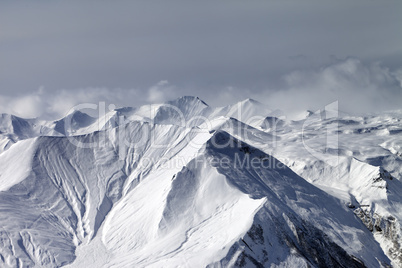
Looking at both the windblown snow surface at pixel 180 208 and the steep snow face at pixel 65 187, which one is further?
the steep snow face at pixel 65 187

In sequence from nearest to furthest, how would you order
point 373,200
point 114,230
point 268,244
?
point 268,244 < point 114,230 < point 373,200

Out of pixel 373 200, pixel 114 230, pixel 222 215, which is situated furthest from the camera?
pixel 373 200

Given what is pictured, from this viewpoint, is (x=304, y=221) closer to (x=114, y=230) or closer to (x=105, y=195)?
(x=114, y=230)

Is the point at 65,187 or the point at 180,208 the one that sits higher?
the point at 180,208

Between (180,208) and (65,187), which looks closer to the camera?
(180,208)

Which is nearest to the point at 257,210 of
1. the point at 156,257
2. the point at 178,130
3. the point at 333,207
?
the point at 156,257

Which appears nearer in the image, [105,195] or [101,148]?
[105,195]

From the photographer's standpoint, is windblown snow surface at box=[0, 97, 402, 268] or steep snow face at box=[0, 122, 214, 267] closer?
windblown snow surface at box=[0, 97, 402, 268]

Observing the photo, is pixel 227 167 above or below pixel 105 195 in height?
above
